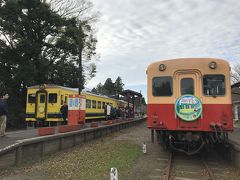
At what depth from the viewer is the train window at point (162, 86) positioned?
10.5 meters

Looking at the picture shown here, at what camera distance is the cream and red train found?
388 inches

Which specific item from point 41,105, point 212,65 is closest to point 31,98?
point 41,105

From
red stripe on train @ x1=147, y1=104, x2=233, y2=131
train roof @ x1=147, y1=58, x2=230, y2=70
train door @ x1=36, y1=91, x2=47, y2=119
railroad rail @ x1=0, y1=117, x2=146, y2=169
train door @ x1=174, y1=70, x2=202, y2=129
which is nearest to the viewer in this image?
railroad rail @ x1=0, y1=117, x2=146, y2=169

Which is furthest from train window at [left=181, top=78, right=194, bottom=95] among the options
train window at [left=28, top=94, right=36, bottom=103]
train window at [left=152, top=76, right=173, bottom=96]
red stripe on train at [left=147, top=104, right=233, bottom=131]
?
train window at [left=28, top=94, right=36, bottom=103]

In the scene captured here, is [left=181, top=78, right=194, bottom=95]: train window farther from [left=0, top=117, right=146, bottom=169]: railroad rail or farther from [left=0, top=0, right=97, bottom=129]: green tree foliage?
[left=0, top=0, right=97, bottom=129]: green tree foliage

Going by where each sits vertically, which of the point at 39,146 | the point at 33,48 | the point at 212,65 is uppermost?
the point at 33,48

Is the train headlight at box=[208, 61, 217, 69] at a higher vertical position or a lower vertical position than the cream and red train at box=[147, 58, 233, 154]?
higher

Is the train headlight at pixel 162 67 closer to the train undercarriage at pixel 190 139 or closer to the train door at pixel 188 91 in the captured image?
the train door at pixel 188 91

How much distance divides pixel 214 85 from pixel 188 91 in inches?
33.3

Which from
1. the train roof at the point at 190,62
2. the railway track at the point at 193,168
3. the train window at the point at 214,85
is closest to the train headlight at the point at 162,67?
the train roof at the point at 190,62

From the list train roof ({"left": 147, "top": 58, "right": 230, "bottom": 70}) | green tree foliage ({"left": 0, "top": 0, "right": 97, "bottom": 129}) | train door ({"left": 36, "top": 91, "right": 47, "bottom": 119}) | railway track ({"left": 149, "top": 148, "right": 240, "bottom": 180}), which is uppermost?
green tree foliage ({"left": 0, "top": 0, "right": 97, "bottom": 129})

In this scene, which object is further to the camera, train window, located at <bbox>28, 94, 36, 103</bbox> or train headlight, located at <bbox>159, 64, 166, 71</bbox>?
train window, located at <bbox>28, 94, 36, 103</bbox>

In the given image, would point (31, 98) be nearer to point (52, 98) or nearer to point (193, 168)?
point (52, 98)

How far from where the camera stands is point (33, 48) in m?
30.1
